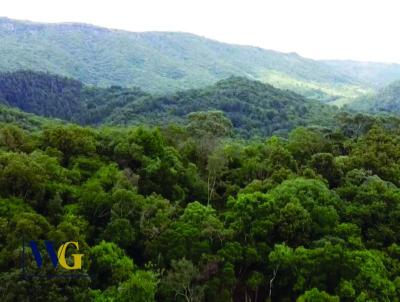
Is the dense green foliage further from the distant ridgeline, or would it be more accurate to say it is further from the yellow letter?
the distant ridgeline

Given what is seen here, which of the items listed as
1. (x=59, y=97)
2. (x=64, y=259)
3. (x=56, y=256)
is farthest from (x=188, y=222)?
(x=59, y=97)

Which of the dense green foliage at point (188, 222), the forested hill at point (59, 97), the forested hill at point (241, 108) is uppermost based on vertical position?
the dense green foliage at point (188, 222)

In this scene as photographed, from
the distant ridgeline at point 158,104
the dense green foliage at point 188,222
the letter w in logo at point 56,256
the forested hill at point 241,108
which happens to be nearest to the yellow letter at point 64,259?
the letter w in logo at point 56,256

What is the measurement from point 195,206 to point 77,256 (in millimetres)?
11202

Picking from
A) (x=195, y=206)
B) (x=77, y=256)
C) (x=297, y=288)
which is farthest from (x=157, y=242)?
(x=297, y=288)

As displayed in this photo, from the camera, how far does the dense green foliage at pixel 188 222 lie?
29.5 m

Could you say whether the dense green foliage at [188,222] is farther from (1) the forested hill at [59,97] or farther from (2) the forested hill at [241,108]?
(1) the forested hill at [59,97]

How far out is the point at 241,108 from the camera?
513 ft

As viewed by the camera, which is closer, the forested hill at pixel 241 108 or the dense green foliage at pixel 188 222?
the dense green foliage at pixel 188 222

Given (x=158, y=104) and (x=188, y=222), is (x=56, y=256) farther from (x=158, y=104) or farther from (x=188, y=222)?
(x=158, y=104)

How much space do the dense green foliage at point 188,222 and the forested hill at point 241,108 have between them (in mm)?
87105

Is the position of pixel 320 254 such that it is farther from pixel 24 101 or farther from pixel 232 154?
pixel 24 101

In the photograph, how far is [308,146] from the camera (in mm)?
54625

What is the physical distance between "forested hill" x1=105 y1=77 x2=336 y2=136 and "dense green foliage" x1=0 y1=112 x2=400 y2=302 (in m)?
87.1
